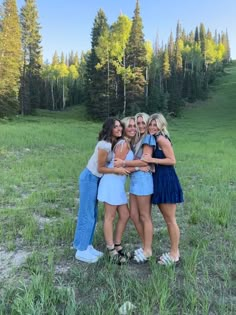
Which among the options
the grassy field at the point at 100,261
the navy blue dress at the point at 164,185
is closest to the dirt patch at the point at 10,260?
the grassy field at the point at 100,261

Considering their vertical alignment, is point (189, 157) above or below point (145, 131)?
below

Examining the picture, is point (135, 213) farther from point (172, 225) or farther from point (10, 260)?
point (10, 260)

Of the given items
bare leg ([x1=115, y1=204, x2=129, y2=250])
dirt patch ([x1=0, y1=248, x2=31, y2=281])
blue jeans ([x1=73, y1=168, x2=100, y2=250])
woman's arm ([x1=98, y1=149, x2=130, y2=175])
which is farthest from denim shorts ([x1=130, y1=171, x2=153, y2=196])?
dirt patch ([x1=0, y1=248, x2=31, y2=281])

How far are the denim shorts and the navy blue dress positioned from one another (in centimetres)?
7

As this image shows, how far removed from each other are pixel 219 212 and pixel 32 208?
3.72 meters

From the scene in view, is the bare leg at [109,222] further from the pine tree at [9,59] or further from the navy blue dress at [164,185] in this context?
the pine tree at [9,59]

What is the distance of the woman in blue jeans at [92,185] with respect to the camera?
14.7 feet

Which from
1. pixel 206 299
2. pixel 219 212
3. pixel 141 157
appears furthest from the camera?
pixel 219 212

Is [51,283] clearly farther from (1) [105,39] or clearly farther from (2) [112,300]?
(1) [105,39]

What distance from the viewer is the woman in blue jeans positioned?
14.7 ft

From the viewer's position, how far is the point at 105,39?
40.1 meters

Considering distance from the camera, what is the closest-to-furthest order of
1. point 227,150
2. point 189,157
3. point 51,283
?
point 51,283
point 189,157
point 227,150

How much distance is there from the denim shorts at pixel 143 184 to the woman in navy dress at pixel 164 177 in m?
0.06

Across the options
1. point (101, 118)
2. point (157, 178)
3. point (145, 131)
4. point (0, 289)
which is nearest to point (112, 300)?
point (0, 289)
